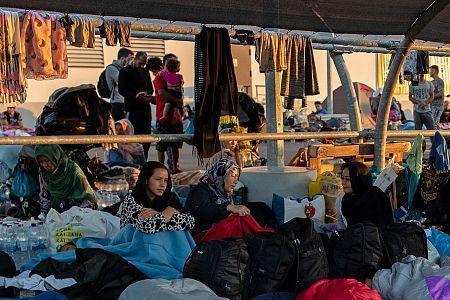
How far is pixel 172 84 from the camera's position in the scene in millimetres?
8859

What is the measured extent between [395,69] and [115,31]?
10.6 ft

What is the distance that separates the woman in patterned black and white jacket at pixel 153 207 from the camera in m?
4.63

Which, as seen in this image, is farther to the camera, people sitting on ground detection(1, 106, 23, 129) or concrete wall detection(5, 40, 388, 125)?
concrete wall detection(5, 40, 388, 125)

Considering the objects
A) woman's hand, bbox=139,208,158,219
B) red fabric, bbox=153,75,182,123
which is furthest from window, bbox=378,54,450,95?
woman's hand, bbox=139,208,158,219

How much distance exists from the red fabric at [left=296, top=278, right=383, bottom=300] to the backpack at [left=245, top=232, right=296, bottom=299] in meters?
0.24

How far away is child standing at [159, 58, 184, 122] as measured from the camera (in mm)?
8749

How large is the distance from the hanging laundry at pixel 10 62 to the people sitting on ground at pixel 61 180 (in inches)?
35.8

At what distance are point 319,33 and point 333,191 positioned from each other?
5.78 feet

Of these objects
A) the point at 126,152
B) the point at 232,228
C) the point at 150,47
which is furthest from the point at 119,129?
the point at 150,47

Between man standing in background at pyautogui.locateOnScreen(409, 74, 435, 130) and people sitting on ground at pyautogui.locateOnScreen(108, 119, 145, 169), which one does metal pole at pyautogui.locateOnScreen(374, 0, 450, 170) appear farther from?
man standing in background at pyautogui.locateOnScreen(409, 74, 435, 130)

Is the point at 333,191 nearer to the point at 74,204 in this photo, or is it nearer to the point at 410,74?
the point at 74,204

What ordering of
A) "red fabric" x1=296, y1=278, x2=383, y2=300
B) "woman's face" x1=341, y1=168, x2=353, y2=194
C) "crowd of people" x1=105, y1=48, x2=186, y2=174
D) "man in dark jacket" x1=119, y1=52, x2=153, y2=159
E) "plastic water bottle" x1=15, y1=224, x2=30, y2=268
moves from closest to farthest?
"red fabric" x1=296, y1=278, x2=383, y2=300
"plastic water bottle" x1=15, y1=224, x2=30, y2=268
"woman's face" x1=341, y1=168, x2=353, y2=194
"crowd of people" x1=105, y1=48, x2=186, y2=174
"man in dark jacket" x1=119, y1=52, x2=153, y2=159

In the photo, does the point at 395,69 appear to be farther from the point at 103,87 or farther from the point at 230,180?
the point at 103,87

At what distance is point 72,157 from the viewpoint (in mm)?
7574
